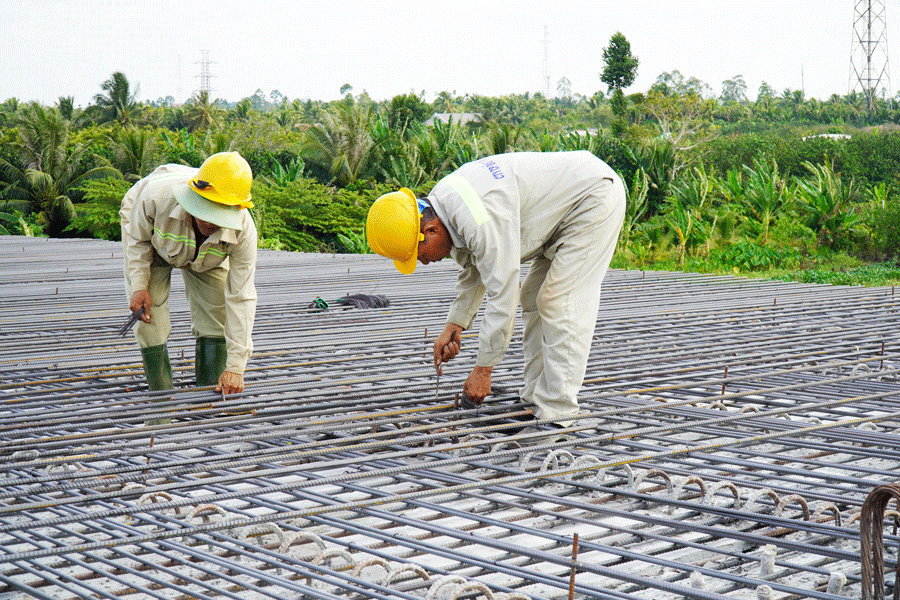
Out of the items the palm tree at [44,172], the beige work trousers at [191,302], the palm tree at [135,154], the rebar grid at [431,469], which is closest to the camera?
the rebar grid at [431,469]

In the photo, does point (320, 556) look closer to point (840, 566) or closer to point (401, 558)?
point (401, 558)

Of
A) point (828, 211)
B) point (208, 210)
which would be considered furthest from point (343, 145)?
point (208, 210)

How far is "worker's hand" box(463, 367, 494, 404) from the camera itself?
10.0ft

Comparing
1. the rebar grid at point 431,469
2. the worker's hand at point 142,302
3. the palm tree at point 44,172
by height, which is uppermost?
the palm tree at point 44,172

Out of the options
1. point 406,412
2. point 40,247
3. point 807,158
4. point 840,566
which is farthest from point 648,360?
point 807,158

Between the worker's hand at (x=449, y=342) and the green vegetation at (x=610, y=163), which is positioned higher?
the green vegetation at (x=610, y=163)

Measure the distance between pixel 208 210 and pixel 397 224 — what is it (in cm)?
93

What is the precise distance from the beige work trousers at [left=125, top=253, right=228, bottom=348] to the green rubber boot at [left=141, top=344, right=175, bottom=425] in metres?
0.03

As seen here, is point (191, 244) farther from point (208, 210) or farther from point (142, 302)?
point (142, 302)

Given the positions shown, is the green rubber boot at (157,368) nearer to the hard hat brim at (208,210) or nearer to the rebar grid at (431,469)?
the rebar grid at (431,469)

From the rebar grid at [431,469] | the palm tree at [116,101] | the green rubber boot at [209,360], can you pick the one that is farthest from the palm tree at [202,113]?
the green rubber boot at [209,360]

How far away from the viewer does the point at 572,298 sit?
3.05 m

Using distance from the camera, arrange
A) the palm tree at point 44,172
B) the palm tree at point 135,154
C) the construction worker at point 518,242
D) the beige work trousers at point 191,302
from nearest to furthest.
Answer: the construction worker at point 518,242 < the beige work trousers at point 191,302 < the palm tree at point 135,154 < the palm tree at point 44,172

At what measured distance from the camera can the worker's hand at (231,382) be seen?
11.3 feet
